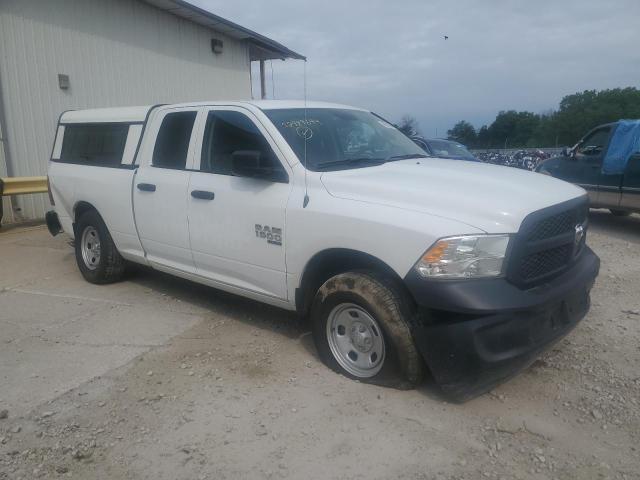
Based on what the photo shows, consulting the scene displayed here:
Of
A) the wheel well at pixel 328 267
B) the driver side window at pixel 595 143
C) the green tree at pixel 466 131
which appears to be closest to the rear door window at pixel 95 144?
the wheel well at pixel 328 267

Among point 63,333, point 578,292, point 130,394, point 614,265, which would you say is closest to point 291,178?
point 130,394

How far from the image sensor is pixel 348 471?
2.76 metres

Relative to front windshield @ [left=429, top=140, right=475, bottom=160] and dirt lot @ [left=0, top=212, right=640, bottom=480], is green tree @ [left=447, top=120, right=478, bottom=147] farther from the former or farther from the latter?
dirt lot @ [left=0, top=212, right=640, bottom=480]

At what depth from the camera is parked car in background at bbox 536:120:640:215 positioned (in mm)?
8570

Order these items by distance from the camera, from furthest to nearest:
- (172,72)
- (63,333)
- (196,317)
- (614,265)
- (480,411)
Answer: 1. (172,72)
2. (614,265)
3. (196,317)
4. (63,333)
5. (480,411)

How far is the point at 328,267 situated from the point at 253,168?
92 centimetres

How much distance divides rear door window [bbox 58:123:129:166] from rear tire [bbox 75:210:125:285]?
0.63m

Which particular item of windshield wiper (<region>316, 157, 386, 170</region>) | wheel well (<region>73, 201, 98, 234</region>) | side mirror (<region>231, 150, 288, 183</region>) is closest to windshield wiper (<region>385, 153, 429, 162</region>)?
windshield wiper (<region>316, 157, 386, 170</region>)

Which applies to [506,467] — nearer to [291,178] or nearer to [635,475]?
[635,475]

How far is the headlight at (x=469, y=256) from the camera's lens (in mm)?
3051

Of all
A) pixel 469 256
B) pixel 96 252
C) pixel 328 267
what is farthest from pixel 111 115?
pixel 469 256

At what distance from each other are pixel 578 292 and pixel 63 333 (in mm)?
4165

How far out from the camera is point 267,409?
3387 millimetres

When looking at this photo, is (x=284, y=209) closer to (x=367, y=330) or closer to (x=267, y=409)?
(x=367, y=330)
